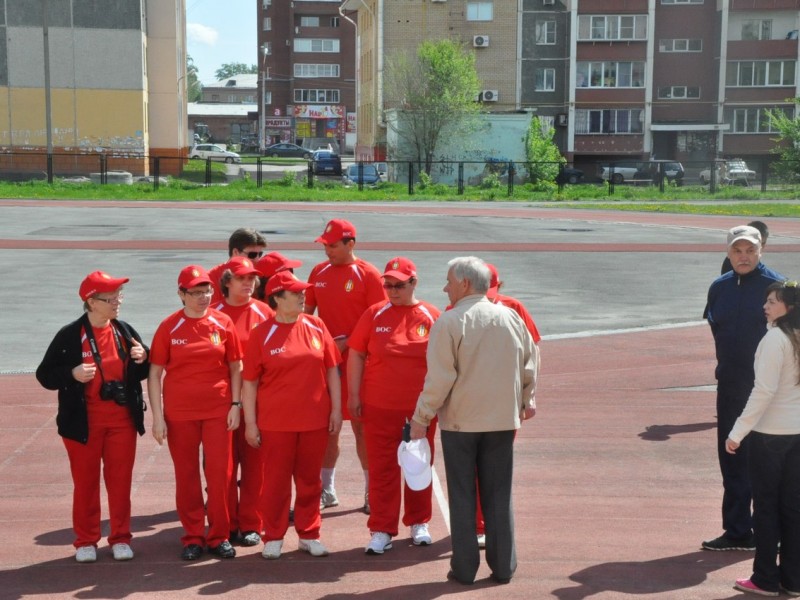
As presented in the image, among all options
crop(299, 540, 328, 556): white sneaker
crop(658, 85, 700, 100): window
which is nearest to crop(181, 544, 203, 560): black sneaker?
crop(299, 540, 328, 556): white sneaker

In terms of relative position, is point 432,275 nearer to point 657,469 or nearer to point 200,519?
point 657,469

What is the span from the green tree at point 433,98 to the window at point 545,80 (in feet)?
40.6

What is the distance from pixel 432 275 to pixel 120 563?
49.1 ft

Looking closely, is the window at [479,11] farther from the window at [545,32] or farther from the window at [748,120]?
the window at [748,120]

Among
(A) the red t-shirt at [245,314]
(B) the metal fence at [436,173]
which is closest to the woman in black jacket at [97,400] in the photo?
(A) the red t-shirt at [245,314]

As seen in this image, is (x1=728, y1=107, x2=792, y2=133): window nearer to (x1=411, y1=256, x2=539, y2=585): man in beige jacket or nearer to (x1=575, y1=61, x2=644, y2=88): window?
(x1=575, y1=61, x2=644, y2=88): window

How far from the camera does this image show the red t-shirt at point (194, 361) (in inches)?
268

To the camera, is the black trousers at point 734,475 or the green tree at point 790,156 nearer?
the black trousers at point 734,475

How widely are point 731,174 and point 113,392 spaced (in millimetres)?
58358

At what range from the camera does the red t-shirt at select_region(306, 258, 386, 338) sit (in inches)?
311

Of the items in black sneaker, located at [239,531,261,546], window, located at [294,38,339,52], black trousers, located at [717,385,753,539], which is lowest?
black sneaker, located at [239,531,261,546]

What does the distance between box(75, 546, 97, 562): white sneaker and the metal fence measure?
1709 inches

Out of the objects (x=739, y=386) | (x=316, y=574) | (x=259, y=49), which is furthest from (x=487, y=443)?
(x=259, y=49)

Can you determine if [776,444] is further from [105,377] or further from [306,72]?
[306,72]
